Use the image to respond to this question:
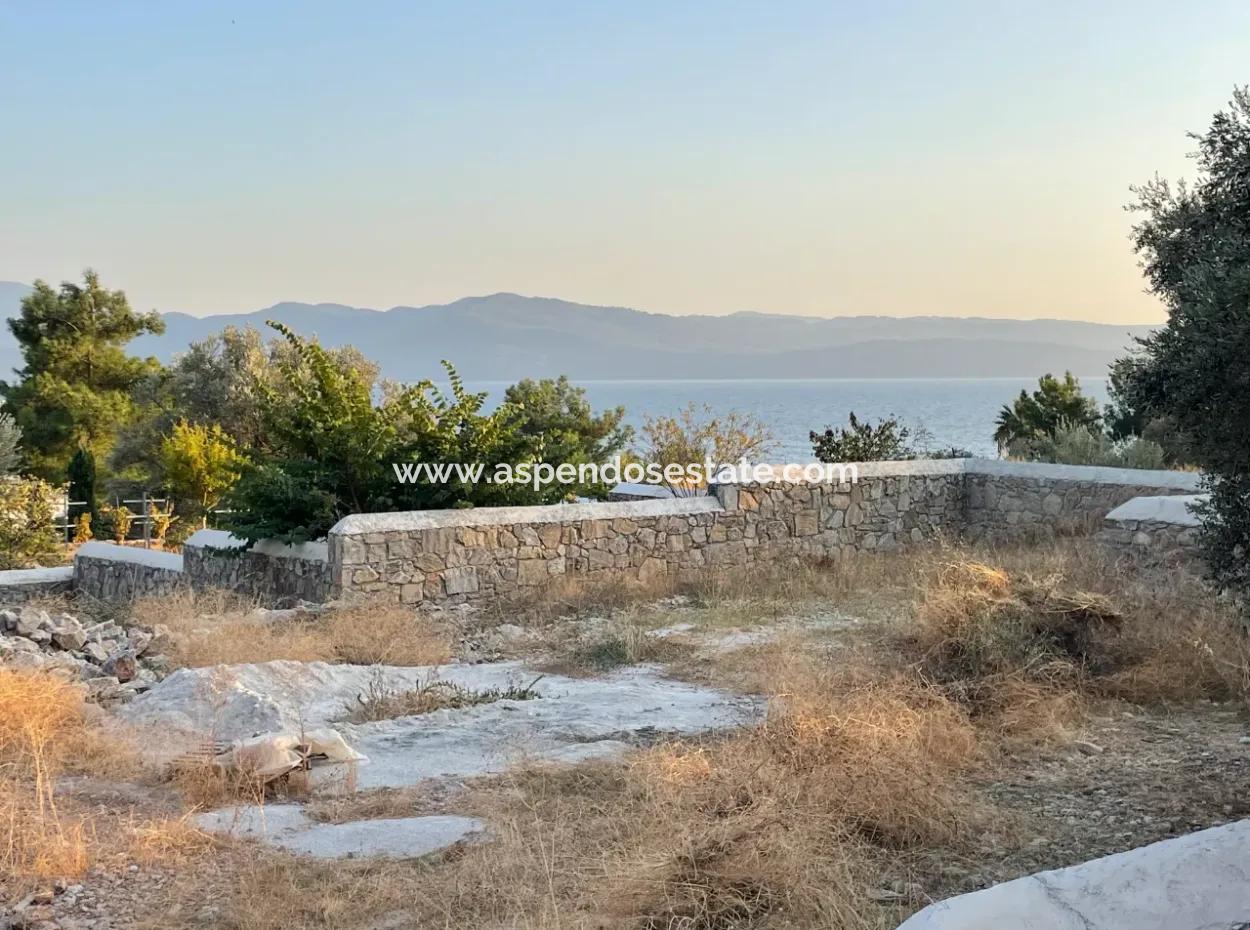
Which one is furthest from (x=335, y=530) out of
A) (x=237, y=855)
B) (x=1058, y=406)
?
(x=1058, y=406)

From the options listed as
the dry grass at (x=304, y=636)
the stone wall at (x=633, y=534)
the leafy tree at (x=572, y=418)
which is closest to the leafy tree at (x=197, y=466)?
the leafy tree at (x=572, y=418)

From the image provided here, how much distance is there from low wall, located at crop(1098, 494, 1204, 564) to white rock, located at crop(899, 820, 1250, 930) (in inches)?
290

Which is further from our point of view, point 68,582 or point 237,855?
point 68,582

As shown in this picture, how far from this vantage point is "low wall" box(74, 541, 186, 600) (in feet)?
44.4

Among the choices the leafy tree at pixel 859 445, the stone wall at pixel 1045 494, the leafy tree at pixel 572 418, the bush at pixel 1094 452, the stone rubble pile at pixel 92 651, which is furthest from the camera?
the leafy tree at pixel 572 418

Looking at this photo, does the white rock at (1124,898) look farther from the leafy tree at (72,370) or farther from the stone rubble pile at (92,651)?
the leafy tree at (72,370)

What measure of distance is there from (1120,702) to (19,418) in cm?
3580

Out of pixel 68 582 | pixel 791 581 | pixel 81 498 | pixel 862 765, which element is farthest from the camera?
pixel 81 498

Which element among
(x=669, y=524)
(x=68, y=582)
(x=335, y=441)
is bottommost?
A: (x=68, y=582)

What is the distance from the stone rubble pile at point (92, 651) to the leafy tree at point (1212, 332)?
6292 millimetres

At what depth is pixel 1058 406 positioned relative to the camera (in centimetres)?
2992

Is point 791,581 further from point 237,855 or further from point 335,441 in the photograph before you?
point 237,855

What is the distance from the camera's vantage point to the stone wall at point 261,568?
11477 millimetres

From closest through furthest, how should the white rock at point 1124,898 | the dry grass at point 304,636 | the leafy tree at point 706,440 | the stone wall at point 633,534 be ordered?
the white rock at point 1124,898 < the dry grass at point 304,636 < the stone wall at point 633,534 < the leafy tree at point 706,440
